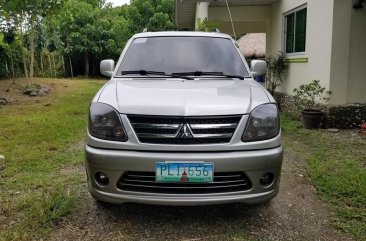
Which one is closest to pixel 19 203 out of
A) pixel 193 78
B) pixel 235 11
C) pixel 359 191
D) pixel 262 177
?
pixel 193 78

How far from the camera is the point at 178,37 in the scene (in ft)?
14.7

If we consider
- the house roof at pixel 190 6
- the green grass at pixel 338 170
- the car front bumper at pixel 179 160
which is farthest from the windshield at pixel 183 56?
the house roof at pixel 190 6

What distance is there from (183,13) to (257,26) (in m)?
3.14

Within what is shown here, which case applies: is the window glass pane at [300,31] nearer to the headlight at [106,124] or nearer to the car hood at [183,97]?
the car hood at [183,97]

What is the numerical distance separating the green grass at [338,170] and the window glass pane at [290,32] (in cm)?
355

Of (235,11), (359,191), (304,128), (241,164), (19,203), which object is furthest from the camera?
(235,11)

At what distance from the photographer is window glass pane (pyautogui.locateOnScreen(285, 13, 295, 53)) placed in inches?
404

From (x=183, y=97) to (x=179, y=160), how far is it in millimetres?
559

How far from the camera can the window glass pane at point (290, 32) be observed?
10.3 meters

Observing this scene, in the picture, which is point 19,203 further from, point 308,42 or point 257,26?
point 257,26

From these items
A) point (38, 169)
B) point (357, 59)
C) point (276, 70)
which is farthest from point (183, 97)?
point (276, 70)

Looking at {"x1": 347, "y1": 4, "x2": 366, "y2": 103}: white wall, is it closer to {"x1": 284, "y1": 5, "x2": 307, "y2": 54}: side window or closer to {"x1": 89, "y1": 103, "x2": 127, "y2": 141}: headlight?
{"x1": 284, "y1": 5, "x2": 307, "y2": 54}: side window

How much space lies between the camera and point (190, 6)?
1405cm

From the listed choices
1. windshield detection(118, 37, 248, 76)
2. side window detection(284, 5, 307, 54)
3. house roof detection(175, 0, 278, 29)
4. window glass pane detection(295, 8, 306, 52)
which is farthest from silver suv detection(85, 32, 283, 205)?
house roof detection(175, 0, 278, 29)
